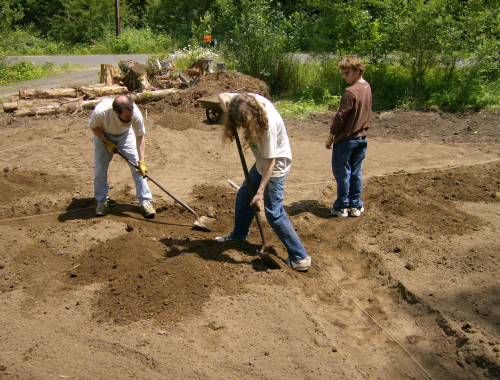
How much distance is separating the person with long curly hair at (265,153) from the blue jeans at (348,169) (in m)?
1.36

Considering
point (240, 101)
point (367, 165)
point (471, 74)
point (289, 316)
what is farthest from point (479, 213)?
point (471, 74)

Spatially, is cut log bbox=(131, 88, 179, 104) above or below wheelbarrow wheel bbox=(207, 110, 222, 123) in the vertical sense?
above

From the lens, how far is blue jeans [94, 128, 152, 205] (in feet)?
17.1

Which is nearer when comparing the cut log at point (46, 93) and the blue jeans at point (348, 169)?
the blue jeans at point (348, 169)

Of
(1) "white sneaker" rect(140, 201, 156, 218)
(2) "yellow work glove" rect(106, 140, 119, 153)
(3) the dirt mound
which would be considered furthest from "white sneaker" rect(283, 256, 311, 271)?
(3) the dirt mound

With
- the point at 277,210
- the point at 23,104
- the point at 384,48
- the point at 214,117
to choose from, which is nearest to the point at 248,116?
the point at 277,210

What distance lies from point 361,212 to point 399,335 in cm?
229

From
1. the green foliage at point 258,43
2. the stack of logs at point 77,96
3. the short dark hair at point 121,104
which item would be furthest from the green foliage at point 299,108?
the short dark hair at point 121,104

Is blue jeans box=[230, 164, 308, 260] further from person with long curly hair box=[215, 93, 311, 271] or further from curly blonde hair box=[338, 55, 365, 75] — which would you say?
curly blonde hair box=[338, 55, 365, 75]

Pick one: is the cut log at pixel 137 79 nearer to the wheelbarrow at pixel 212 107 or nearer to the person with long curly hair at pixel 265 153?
the wheelbarrow at pixel 212 107

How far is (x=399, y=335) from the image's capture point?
3.37m

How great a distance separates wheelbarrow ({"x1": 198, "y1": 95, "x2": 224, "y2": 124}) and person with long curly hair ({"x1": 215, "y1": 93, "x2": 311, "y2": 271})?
16.0 ft

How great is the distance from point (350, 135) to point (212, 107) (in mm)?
4900

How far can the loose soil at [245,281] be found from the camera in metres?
3.07
